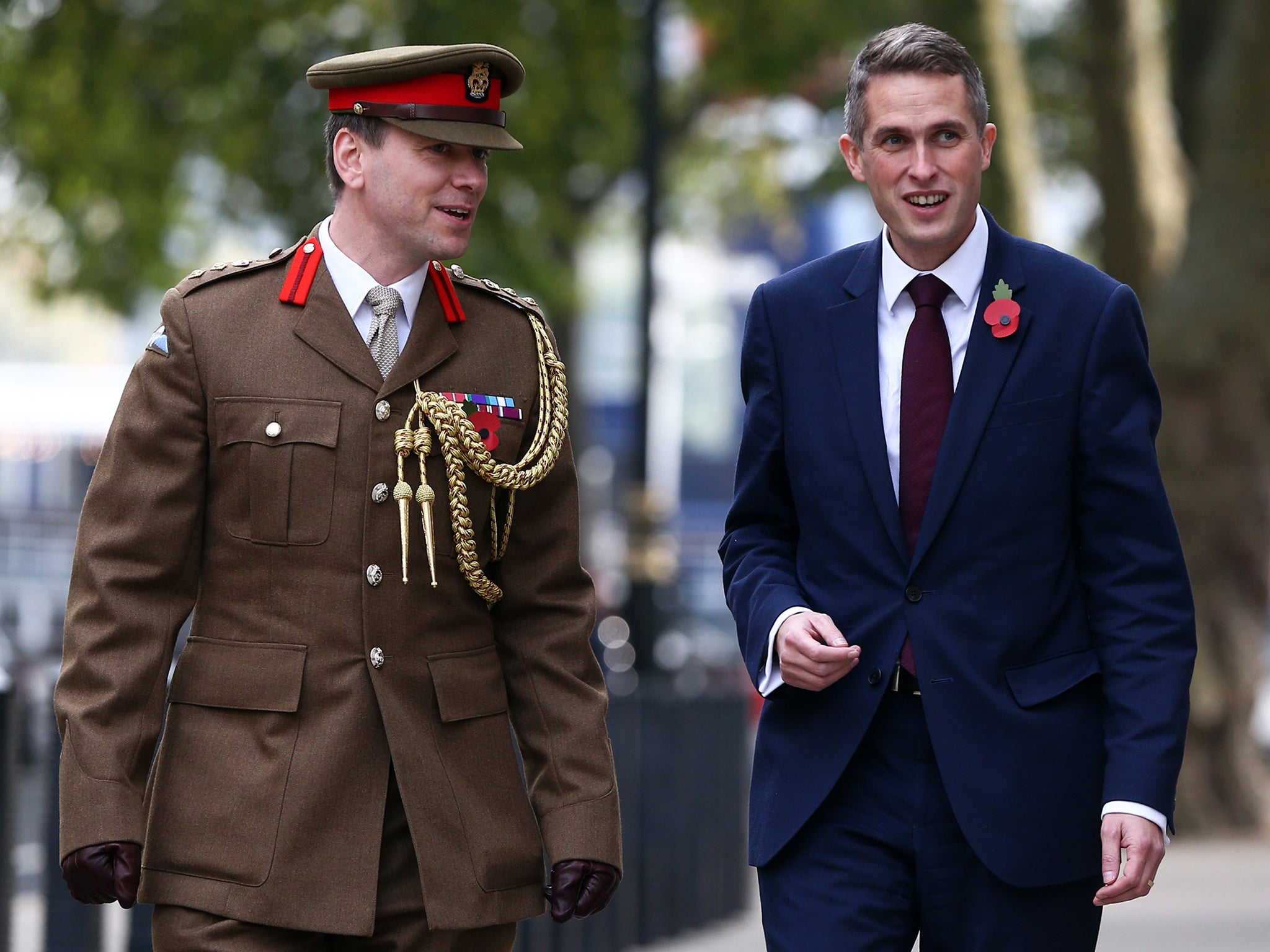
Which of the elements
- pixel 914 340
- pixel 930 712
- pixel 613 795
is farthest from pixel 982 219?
pixel 613 795

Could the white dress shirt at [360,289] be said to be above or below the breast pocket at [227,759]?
above

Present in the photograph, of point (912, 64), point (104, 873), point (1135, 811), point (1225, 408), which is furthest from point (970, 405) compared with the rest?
point (1225, 408)

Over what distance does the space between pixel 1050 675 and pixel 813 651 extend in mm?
431

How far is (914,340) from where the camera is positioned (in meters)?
3.74

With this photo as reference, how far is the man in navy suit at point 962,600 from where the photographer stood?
11.6 feet

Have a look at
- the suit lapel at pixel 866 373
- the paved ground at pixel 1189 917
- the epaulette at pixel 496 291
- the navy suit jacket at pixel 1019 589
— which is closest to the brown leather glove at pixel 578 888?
the navy suit jacket at pixel 1019 589

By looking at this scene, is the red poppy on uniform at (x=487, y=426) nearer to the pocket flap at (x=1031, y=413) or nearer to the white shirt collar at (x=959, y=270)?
the white shirt collar at (x=959, y=270)

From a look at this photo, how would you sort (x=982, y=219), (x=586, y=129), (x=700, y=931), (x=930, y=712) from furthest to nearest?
(x=586, y=129) < (x=700, y=931) < (x=982, y=219) < (x=930, y=712)

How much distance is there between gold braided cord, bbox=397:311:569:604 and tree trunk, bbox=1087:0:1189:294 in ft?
31.3

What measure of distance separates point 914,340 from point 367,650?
1127 mm

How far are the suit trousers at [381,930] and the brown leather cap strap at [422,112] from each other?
46.7 inches

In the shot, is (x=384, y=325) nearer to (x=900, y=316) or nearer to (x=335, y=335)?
(x=335, y=335)

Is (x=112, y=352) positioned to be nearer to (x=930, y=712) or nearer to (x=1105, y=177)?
(x=1105, y=177)

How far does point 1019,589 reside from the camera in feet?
11.8
